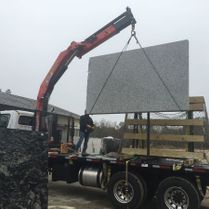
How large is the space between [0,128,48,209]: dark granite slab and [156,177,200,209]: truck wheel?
433cm

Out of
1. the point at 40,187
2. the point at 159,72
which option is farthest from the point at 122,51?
the point at 40,187

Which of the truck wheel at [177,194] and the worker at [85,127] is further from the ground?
the worker at [85,127]

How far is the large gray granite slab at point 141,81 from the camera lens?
980 cm

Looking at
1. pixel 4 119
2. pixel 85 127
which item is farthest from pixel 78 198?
pixel 4 119

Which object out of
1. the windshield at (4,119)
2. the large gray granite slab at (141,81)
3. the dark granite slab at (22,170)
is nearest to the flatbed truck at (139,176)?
the windshield at (4,119)

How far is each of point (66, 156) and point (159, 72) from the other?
3.50m

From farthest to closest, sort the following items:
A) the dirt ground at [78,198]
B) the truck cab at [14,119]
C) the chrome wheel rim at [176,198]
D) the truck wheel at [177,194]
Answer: the truck cab at [14,119] → the dirt ground at [78,198] → the chrome wheel rim at [176,198] → the truck wheel at [177,194]

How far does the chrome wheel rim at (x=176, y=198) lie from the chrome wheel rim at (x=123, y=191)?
91 centimetres

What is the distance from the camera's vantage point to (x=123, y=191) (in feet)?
30.3

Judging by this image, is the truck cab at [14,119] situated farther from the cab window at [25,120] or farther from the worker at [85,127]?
the worker at [85,127]

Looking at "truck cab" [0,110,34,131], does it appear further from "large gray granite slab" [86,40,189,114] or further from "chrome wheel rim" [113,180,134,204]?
"chrome wheel rim" [113,180,134,204]

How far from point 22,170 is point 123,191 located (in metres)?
5.04

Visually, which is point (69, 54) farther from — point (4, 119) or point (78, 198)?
point (78, 198)

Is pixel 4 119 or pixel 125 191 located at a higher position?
pixel 4 119
